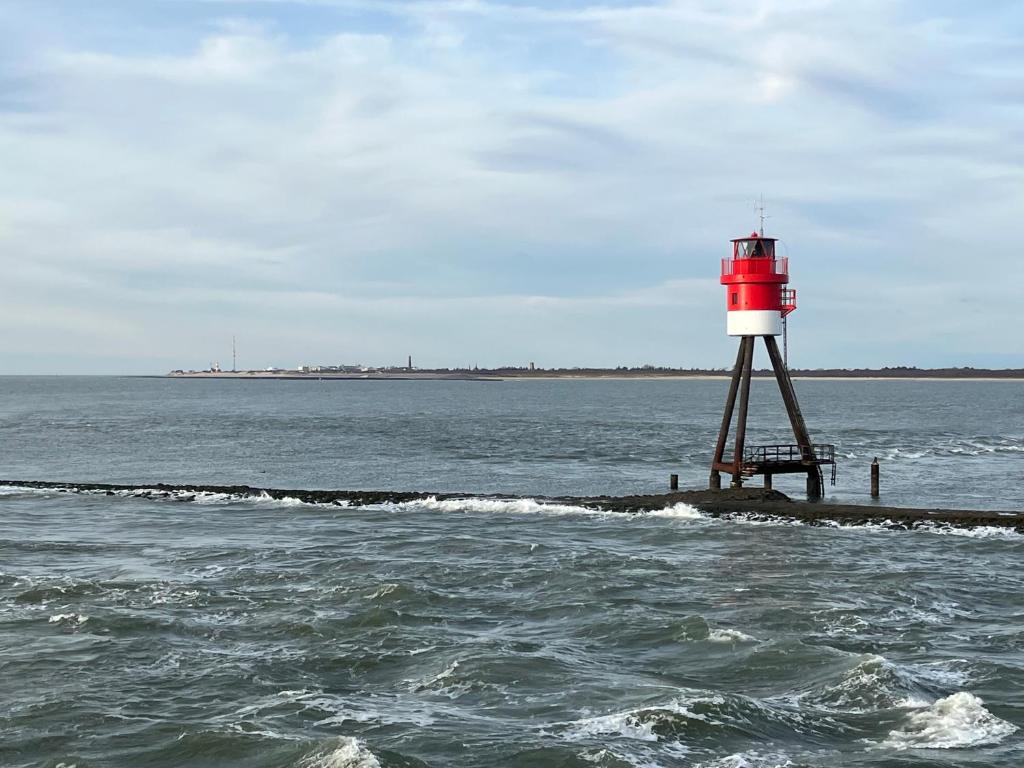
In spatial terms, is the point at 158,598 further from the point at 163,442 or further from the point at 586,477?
the point at 163,442

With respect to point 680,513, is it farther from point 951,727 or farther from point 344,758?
point 344,758

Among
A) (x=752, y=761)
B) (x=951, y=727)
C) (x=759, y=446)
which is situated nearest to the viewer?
(x=752, y=761)

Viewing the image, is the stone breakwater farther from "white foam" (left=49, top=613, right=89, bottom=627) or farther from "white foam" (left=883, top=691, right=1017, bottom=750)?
"white foam" (left=49, top=613, right=89, bottom=627)

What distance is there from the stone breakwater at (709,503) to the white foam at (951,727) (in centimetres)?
1775

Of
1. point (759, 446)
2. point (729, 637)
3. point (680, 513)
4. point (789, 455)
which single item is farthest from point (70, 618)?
point (789, 455)

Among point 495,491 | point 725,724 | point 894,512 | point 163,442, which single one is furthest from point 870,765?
point 163,442

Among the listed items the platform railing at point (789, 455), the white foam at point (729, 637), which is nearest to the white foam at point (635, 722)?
the white foam at point (729, 637)

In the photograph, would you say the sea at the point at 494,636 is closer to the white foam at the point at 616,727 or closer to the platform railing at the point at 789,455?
the white foam at the point at 616,727

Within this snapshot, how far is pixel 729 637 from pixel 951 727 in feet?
18.1

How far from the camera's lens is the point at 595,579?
88.4 feet

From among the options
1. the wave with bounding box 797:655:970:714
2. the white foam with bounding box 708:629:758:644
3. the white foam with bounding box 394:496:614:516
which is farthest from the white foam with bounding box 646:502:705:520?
the wave with bounding box 797:655:970:714

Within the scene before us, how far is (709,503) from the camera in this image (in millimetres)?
38094

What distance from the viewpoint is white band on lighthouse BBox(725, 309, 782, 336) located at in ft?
133

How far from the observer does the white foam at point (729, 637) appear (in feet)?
69.6
